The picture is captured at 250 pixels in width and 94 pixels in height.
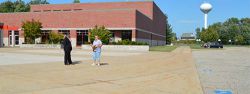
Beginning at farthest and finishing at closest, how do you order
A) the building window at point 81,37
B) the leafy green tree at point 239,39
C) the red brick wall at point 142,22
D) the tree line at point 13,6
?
the leafy green tree at point 239,39 → the tree line at point 13,6 → the red brick wall at point 142,22 → the building window at point 81,37

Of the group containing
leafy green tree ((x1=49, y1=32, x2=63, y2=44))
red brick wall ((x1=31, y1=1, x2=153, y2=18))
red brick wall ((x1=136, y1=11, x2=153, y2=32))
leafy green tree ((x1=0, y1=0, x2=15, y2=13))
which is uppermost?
leafy green tree ((x1=0, y1=0, x2=15, y2=13))

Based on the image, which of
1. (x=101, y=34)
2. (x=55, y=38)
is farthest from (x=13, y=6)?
(x=101, y=34)

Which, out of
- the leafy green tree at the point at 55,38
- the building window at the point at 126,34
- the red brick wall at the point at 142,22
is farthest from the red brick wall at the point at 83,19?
the leafy green tree at the point at 55,38

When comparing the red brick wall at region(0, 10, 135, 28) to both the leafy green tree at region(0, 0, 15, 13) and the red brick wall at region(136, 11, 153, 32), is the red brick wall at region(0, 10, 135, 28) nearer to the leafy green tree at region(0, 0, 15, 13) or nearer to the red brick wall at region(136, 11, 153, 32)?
the red brick wall at region(136, 11, 153, 32)

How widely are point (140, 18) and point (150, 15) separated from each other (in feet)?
54.2

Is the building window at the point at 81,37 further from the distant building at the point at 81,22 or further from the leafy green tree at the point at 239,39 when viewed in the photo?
the leafy green tree at the point at 239,39

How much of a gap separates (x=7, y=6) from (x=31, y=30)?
52.6 m

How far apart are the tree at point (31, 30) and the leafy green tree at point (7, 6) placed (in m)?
49.4

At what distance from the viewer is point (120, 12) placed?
186 ft

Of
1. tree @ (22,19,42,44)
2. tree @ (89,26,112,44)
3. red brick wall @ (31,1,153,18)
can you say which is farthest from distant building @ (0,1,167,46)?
red brick wall @ (31,1,153,18)

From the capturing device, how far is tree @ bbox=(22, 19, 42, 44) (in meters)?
54.3

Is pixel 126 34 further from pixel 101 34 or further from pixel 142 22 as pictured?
pixel 101 34

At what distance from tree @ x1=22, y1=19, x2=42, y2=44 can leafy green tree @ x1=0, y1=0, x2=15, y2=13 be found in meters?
49.4

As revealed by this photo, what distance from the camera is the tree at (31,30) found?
178 feet
